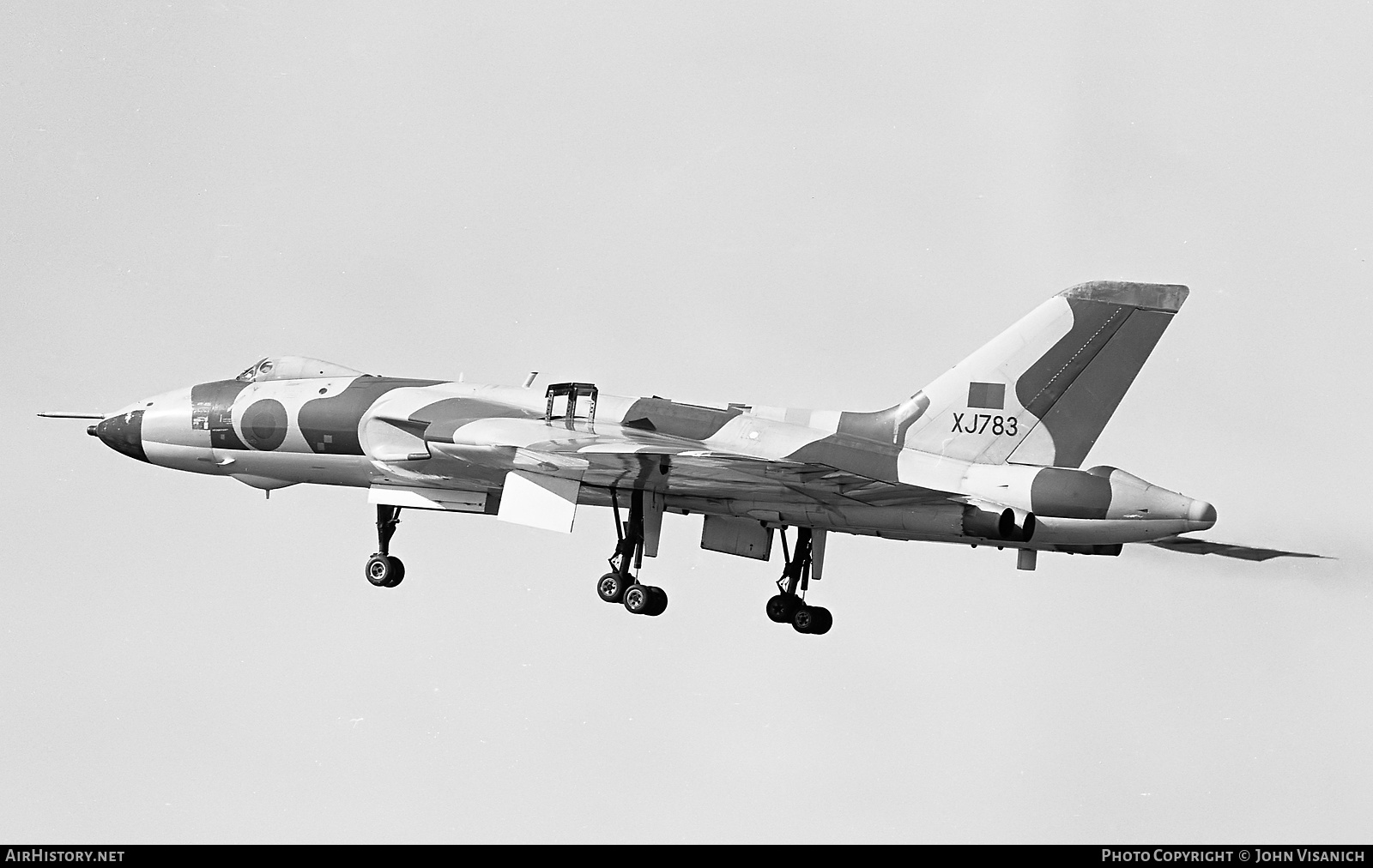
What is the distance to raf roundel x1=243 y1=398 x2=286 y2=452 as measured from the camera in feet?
110

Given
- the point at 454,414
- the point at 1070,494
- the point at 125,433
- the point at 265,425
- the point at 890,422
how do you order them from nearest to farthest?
the point at 1070,494 < the point at 890,422 < the point at 454,414 < the point at 265,425 < the point at 125,433

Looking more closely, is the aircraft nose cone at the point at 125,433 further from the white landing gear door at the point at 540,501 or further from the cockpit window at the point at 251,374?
the white landing gear door at the point at 540,501

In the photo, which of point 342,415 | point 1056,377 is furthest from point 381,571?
point 1056,377

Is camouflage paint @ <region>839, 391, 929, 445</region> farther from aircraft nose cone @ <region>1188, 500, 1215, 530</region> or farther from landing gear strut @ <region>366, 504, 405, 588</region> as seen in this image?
landing gear strut @ <region>366, 504, 405, 588</region>

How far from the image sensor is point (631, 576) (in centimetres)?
3011

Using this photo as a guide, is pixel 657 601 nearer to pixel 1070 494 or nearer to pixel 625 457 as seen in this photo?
pixel 625 457

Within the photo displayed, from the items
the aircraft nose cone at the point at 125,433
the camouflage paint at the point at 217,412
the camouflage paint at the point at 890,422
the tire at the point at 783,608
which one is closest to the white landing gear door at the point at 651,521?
the tire at the point at 783,608

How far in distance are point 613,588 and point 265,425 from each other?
7741mm

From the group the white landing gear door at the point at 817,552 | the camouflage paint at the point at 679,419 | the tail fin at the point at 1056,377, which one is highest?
the tail fin at the point at 1056,377

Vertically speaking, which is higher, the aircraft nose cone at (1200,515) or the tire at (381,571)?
the aircraft nose cone at (1200,515)

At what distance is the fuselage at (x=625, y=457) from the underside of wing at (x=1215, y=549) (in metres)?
2.83

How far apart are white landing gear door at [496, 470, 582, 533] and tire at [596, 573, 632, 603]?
1.63 metres

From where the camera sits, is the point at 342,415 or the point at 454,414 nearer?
the point at 454,414

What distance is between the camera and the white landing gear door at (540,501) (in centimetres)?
2894
